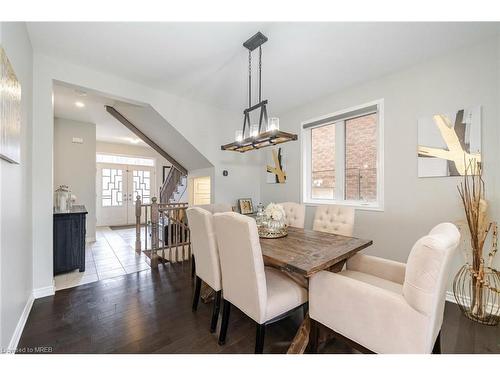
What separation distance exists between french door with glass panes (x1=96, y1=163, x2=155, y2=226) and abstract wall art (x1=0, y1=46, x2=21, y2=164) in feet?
18.4

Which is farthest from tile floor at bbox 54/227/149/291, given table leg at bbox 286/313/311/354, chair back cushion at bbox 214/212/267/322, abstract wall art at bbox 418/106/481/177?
abstract wall art at bbox 418/106/481/177

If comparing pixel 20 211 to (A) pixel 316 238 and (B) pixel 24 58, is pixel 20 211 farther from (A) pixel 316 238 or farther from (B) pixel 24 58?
(A) pixel 316 238

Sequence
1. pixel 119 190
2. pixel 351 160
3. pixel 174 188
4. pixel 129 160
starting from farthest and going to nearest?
pixel 129 160, pixel 119 190, pixel 174 188, pixel 351 160

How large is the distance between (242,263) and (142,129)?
394cm

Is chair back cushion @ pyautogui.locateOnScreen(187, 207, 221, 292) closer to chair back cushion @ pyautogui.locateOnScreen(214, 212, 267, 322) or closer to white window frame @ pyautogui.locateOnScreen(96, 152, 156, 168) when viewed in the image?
chair back cushion @ pyautogui.locateOnScreen(214, 212, 267, 322)

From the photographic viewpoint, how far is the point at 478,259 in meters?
1.90

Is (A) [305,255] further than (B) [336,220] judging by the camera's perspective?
No

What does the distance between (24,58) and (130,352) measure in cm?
265

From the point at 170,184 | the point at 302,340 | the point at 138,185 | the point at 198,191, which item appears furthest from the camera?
the point at 138,185

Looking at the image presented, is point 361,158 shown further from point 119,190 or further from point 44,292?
point 119,190

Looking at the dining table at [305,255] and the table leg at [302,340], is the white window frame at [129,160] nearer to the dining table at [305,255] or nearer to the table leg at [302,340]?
the dining table at [305,255]

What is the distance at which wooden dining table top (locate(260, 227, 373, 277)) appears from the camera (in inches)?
51.6

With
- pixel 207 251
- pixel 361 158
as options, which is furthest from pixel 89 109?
pixel 361 158

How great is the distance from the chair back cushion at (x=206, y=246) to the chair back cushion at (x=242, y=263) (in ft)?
0.53
